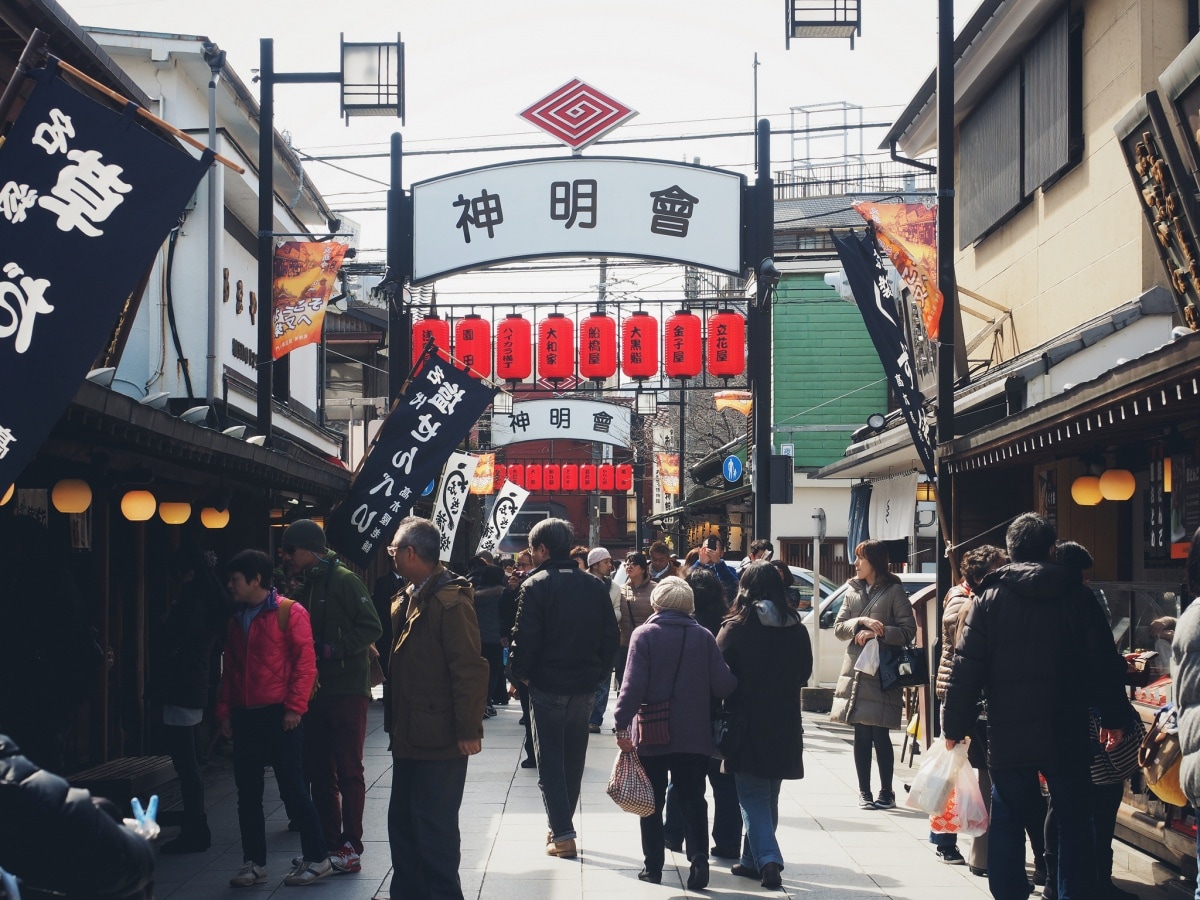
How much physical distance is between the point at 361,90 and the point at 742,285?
2482 centimetres

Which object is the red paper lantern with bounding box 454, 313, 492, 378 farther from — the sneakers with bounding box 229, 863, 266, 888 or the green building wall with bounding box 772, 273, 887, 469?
the sneakers with bounding box 229, 863, 266, 888

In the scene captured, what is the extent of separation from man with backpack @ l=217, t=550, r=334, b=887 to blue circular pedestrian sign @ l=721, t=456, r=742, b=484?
A: 21.4 m

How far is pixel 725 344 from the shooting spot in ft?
69.2

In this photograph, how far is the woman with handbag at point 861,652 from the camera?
1017cm

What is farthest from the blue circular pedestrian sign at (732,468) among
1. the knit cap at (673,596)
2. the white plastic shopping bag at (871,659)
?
the knit cap at (673,596)

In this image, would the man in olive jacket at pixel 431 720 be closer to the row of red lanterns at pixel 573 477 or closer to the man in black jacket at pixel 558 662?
the man in black jacket at pixel 558 662

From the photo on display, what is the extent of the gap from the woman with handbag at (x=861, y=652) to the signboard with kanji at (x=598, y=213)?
7.49 m

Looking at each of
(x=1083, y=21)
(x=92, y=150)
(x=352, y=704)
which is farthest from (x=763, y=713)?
(x=1083, y=21)

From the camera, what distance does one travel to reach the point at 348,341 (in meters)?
32.3

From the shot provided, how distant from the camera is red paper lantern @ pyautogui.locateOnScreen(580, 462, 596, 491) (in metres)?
47.2

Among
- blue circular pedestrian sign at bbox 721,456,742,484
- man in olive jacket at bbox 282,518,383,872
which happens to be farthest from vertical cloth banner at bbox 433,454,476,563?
man in olive jacket at bbox 282,518,383,872

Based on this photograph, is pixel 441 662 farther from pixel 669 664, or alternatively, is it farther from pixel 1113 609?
pixel 1113 609

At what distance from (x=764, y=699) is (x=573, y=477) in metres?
39.6

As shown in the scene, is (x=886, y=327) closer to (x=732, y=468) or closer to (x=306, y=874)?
(x=306, y=874)
